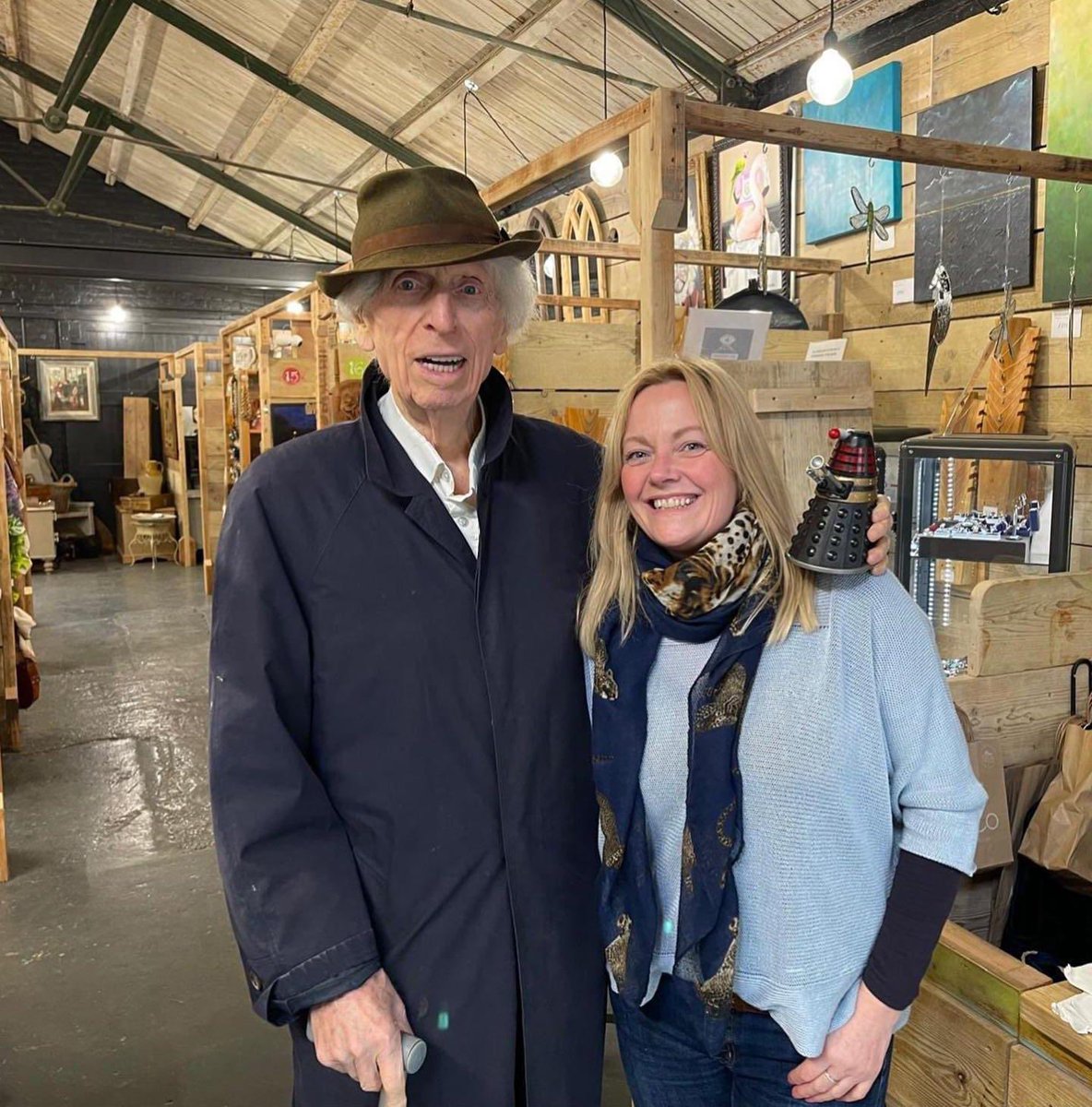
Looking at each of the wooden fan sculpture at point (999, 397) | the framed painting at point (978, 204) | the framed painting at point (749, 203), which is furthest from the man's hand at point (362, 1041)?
the framed painting at point (749, 203)

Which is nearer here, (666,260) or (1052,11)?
(666,260)

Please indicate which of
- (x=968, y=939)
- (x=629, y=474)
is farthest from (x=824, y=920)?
(x=968, y=939)

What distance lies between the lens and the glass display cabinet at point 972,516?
241 centimetres

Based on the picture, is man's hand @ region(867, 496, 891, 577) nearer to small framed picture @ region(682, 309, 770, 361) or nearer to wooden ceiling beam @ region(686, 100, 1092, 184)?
wooden ceiling beam @ region(686, 100, 1092, 184)

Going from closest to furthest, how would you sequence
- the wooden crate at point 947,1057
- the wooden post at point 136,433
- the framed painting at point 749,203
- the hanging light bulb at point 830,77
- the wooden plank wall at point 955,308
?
the wooden crate at point 947,1057, the wooden plank wall at point 955,308, the hanging light bulb at point 830,77, the framed painting at point 749,203, the wooden post at point 136,433

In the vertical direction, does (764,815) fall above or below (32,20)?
below

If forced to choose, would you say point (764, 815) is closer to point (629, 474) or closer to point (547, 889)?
point (547, 889)

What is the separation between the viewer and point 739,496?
1.33 m

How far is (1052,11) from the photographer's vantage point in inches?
141

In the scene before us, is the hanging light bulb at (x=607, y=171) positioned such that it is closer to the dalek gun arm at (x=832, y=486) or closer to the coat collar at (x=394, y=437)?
the coat collar at (x=394, y=437)

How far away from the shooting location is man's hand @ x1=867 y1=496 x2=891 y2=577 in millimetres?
1213

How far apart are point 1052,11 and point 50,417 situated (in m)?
13.2

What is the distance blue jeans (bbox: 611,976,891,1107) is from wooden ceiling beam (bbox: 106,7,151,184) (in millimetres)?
9202

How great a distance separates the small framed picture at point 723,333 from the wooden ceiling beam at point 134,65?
7.90 m
